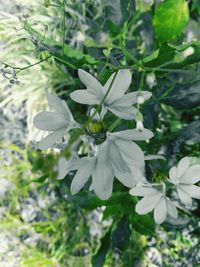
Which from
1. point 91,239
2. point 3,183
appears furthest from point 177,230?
point 3,183

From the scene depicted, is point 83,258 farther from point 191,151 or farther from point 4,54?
point 4,54

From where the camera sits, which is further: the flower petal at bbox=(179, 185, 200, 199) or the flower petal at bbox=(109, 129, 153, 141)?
the flower petal at bbox=(179, 185, 200, 199)

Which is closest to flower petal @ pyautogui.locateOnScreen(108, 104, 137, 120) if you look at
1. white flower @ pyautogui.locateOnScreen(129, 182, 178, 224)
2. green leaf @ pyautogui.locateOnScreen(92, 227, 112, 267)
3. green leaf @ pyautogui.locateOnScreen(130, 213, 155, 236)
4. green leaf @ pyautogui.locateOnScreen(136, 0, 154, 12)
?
white flower @ pyautogui.locateOnScreen(129, 182, 178, 224)

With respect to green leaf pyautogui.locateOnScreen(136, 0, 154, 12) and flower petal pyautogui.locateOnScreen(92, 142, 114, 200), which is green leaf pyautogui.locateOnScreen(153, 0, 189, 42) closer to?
green leaf pyautogui.locateOnScreen(136, 0, 154, 12)

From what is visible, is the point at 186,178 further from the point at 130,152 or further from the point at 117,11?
the point at 117,11

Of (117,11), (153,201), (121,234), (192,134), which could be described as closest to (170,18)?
(117,11)

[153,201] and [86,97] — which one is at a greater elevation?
[86,97]
